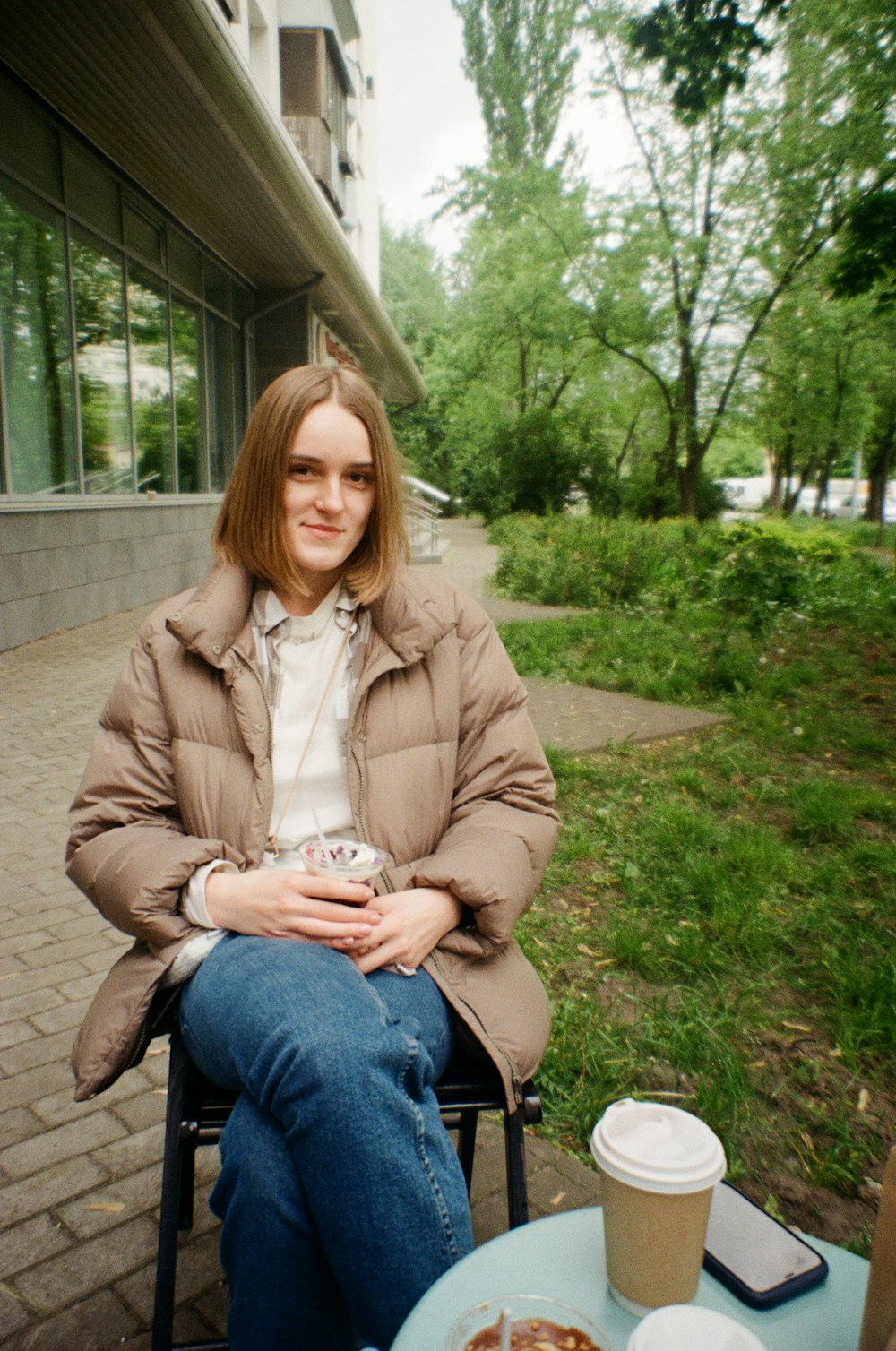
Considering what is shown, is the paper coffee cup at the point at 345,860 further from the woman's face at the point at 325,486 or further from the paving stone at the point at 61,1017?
the paving stone at the point at 61,1017

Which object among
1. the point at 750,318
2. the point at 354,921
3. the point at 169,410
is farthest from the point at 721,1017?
the point at 750,318

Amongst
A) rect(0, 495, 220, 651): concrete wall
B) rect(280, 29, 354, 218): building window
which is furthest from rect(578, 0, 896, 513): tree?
rect(0, 495, 220, 651): concrete wall

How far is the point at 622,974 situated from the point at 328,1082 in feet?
6.42

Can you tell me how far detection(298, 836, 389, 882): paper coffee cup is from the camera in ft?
5.64

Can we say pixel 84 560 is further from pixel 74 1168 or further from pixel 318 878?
pixel 318 878

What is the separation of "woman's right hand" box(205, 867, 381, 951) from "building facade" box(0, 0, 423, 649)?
21.0 feet

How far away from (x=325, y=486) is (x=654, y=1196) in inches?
57.5

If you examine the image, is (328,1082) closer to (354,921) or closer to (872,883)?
(354,921)

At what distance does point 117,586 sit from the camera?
9953 millimetres

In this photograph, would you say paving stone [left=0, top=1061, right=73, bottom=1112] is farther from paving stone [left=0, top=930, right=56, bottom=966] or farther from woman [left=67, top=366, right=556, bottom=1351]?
woman [left=67, top=366, right=556, bottom=1351]

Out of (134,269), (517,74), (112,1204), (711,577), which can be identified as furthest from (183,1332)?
(517,74)

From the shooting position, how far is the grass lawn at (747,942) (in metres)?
2.50

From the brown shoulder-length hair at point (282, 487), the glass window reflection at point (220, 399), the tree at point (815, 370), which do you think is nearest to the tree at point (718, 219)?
the tree at point (815, 370)

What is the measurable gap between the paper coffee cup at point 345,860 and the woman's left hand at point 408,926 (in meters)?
0.07
